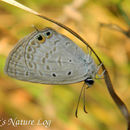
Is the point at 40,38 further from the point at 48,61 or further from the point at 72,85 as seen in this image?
the point at 72,85

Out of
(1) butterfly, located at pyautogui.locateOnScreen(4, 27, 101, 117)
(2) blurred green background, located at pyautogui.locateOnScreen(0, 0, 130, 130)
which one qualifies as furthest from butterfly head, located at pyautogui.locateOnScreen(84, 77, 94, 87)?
(2) blurred green background, located at pyautogui.locateOnScreen(0, 0, 130, 130)

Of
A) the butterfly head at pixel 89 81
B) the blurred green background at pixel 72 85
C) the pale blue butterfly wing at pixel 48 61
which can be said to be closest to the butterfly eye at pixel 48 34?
the pale blue butterfly wing at pixel 48 61

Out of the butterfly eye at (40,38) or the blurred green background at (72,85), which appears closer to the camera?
the butterfly eye at (40,38)

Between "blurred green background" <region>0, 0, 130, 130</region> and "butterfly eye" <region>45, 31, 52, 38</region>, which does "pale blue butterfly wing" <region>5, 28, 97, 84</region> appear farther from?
"blurred green background" <region>0, 0, 130, 130</region>

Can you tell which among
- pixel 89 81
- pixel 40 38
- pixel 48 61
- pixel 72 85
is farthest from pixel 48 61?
pixel 72 85

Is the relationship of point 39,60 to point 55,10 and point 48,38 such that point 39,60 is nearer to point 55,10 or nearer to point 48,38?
point 48,38

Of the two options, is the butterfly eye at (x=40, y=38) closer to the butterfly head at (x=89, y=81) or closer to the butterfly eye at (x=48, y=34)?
the butterfly eye at (x=48, y=34)

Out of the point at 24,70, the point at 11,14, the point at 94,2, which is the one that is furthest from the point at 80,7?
the point at 24,70
